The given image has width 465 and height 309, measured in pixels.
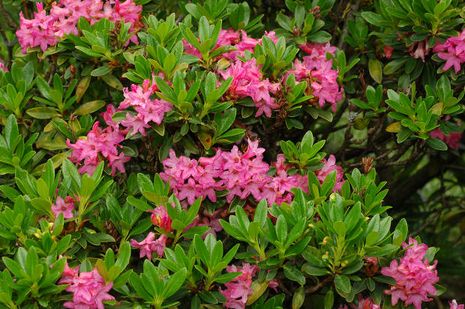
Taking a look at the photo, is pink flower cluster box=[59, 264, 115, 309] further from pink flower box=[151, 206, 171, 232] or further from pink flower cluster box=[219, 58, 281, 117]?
pink flower cluster box=[219, 58, 281, 117]

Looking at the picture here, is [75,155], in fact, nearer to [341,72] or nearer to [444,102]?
[341,72]

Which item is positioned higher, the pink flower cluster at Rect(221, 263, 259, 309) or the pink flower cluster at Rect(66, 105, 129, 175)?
the pink flower cluster at Rect(66, 105, 129, 175)

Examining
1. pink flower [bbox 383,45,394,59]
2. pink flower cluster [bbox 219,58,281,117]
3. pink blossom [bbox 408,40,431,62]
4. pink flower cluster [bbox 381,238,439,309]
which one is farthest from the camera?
pink flower [bbox 383,45,394,59]

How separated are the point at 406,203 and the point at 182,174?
7.48 feet

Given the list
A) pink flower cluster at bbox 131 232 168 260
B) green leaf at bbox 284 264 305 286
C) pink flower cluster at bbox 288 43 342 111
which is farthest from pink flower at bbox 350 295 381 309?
pink flower cluster at bbox 288 43 342 111

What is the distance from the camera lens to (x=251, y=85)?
3.23m

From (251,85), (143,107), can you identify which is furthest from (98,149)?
(251,85)

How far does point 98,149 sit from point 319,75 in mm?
916

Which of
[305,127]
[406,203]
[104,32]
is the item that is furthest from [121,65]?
[406,203]

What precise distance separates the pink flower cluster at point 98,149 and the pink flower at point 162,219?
327 millimetres

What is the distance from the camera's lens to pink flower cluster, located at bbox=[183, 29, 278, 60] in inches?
134

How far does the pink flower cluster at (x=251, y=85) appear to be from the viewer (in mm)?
3223

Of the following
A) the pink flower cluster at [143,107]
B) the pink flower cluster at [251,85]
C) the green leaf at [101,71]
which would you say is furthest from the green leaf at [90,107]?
the pink flower cluster at [251,85]

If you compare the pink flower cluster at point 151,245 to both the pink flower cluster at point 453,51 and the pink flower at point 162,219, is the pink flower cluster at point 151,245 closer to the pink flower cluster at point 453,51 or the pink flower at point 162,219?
the pink flower at point 162,219
